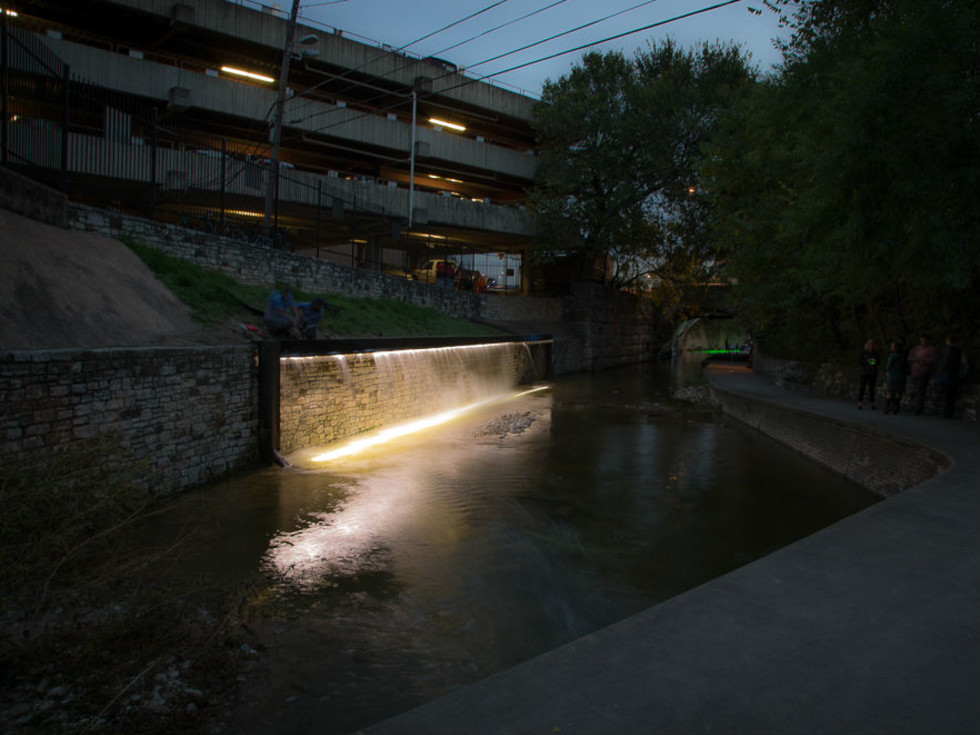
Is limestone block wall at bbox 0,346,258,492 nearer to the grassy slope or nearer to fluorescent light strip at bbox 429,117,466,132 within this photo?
the grassy slope

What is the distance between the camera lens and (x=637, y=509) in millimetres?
9547

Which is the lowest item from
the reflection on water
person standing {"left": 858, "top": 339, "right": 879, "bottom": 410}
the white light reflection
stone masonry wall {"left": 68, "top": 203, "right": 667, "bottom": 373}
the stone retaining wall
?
the reflection on water

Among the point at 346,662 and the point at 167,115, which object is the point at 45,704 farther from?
the point at 167,115

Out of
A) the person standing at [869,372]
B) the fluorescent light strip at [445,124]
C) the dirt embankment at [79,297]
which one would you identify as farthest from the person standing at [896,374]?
the fluorescent light strip at [445,124]

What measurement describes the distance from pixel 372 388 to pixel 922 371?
11.4 metres

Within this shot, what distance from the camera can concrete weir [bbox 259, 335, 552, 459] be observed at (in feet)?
38.0

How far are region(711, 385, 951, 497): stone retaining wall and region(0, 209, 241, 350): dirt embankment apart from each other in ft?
36.8

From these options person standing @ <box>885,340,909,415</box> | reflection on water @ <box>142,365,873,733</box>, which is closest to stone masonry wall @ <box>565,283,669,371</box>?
reflection on water @ <box>142,365,873,733</box>

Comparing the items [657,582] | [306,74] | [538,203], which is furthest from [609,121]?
[657,582]

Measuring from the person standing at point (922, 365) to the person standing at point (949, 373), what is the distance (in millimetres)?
290

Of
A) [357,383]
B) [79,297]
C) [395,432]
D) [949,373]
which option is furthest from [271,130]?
[949,373]

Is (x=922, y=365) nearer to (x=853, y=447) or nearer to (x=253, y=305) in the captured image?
(x=853, y=447)

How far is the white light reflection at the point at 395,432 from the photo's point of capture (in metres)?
12.5

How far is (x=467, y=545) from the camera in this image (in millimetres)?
7867
